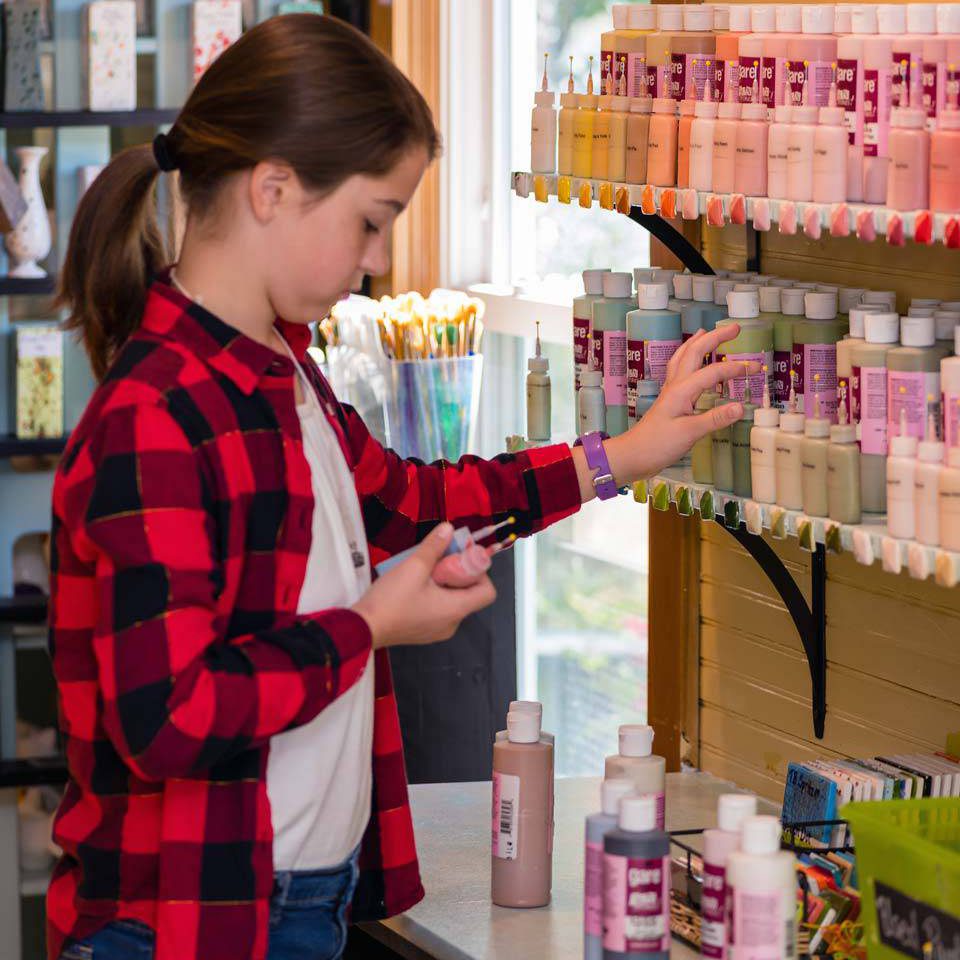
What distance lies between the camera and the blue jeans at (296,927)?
1.64 m

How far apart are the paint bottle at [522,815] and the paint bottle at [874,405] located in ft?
1.68

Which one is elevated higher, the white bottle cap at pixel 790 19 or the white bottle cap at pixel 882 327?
the white bottle cap at pixel 790 19

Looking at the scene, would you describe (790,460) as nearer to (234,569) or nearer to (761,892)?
(761,892)

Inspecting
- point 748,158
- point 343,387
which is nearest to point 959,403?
point 748,158

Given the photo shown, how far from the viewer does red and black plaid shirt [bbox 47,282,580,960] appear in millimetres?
1506

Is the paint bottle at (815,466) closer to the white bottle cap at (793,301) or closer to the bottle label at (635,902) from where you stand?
the white bottle cap at (793,301)

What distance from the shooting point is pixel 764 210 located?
6.24 ft

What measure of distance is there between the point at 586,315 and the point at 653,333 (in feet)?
0.55

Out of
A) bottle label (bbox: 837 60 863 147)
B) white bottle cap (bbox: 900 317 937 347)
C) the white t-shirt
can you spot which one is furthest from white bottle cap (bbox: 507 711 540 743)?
bottle label (bbox: 837 60 863 147)

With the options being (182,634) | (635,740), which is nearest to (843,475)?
(635,740)

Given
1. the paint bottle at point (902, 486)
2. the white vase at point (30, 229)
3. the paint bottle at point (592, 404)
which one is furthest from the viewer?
the white vase at point (30, 229)

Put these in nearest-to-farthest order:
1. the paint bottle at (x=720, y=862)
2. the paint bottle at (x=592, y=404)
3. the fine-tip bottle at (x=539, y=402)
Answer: the paint bottle at (x=720, y=862)
the paint bottle at (x=592, y=404)
the fine-tip bottle at (x=539, y=402)

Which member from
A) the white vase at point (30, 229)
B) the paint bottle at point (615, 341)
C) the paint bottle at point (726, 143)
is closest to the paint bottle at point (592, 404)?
the paint bottle at point (615, 341)

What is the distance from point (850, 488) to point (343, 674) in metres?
0.59
